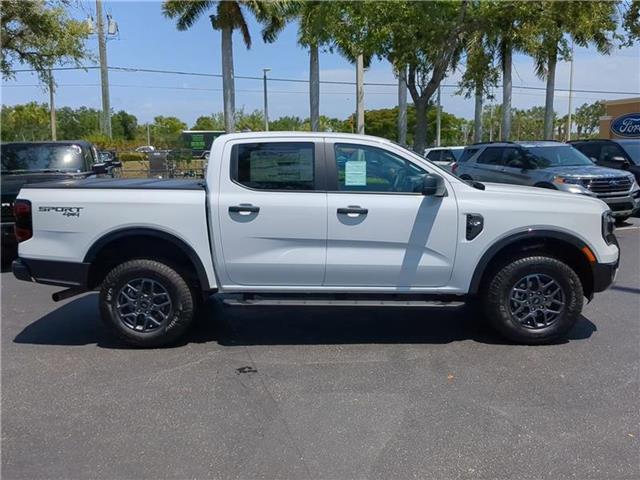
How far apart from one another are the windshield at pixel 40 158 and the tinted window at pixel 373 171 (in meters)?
7.13

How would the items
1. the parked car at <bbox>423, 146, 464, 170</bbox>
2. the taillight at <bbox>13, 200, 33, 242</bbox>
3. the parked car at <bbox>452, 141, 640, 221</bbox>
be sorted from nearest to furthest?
the taillight at <bbox>13, 200, 33, 242</bbox>, the parked car at <bbox>452, 141, 640, 221</bbox>, the parked car at <bbox>423, 146, 464, 170</bbox>

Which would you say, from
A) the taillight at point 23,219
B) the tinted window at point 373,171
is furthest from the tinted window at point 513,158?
the taillight at point 23,219

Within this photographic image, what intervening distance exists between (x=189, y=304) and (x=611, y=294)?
501 centimetres

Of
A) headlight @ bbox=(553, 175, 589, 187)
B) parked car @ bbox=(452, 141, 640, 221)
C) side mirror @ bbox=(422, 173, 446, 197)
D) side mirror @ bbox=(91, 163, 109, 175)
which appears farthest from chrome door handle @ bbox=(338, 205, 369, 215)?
side mirror @ bbox=(91, 163, 109, 175)

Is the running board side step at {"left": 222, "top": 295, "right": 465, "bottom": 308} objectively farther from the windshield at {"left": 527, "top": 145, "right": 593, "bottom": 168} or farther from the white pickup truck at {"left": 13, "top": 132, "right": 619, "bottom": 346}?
the windshield at {"left": 527, "top": 145, "right": 593, "bottom": 168}

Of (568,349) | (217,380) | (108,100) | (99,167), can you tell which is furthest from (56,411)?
(108,100)

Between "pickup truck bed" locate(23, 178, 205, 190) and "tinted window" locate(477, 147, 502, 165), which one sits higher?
"tinted window" locate(477, 147, 502, 165)

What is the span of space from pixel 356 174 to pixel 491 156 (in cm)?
909

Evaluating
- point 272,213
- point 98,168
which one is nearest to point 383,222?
point 272,213

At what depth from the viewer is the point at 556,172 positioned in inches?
429

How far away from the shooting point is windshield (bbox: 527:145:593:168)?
11.6 m

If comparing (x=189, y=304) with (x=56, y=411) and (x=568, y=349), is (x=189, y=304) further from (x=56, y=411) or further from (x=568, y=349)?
(x=568, y=349)

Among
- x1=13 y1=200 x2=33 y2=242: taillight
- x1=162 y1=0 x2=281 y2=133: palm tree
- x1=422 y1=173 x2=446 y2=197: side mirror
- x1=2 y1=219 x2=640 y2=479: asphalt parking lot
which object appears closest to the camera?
x1=2 y1=219 x2=640 y2=479: asphalt parking lot

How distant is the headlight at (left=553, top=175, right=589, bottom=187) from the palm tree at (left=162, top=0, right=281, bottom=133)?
640 inches
